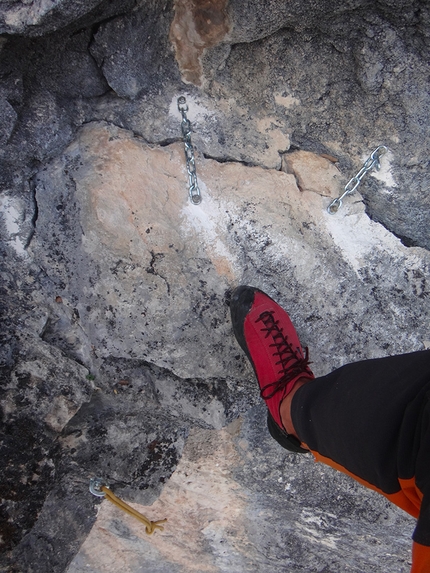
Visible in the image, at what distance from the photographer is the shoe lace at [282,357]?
4.99 ft

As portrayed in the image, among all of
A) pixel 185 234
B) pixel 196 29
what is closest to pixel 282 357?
pixel 185 234

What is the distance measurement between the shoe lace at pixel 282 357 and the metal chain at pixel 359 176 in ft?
1.55

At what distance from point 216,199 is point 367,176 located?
23.2 inches

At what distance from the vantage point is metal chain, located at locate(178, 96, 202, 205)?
1519 mm

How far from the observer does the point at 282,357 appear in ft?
5.20

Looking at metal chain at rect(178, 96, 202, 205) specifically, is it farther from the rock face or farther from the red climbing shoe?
the red climbing shoe

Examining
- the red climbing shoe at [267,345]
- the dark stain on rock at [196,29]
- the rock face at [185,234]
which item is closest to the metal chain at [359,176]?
the rock face at [185,234]

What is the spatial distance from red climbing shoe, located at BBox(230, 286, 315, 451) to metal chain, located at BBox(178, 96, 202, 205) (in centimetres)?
36

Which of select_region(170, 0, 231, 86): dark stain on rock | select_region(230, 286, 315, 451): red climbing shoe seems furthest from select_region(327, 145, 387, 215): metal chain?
select_region(170, 0, 231, 86): dark stain on rock

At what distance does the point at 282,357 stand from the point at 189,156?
79 cm

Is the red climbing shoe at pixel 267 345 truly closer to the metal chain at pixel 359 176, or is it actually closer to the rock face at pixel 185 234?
the rock face at pixel 185 234

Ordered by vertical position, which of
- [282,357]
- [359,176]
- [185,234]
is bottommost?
[282,357]

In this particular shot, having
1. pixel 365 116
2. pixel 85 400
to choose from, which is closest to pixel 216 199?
pixel 365 116

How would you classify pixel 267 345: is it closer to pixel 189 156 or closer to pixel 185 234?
pixel 185 234
